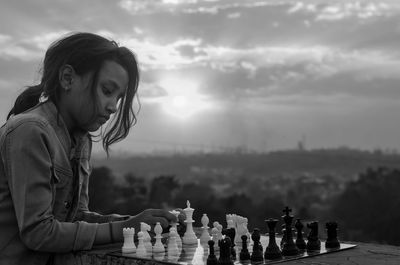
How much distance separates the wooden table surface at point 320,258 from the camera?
3136 millimetres

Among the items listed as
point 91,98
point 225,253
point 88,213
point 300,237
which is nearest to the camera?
point 225,253

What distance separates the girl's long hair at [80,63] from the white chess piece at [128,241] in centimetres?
67

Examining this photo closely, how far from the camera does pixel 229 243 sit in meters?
3.04

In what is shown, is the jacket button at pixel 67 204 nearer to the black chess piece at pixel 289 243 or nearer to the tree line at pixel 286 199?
the black chess piece at pixel 289 243

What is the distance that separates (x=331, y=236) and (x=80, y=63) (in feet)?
5.48

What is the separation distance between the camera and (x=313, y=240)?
3.49 metres

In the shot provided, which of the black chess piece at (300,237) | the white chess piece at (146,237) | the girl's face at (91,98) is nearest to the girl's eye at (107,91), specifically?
the girl's face at (91,98)

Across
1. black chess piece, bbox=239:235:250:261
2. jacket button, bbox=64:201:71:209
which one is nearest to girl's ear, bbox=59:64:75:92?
jacket button, bbox=64:201:71:209

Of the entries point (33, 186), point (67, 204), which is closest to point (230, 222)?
point (67, 204)

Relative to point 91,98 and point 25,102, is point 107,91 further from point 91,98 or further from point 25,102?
point 25,102

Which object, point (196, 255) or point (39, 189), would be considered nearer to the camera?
point (39, 189)

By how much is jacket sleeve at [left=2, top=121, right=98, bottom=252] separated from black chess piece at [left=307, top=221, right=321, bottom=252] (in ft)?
4.17

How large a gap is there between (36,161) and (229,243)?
1009 mm

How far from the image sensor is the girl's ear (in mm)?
3488
